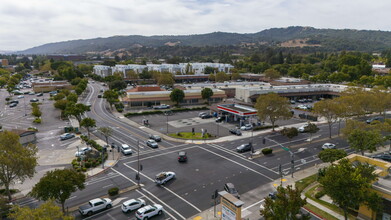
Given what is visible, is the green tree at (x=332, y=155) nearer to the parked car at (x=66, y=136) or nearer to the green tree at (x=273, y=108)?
the green tree at (x=273, y=108)

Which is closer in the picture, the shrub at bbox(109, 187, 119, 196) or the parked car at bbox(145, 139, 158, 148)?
the shrub at bbox(109, 187, 119, 196)

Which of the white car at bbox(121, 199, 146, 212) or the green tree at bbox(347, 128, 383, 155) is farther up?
the green tree at bbox(347, 128, 383, 155)

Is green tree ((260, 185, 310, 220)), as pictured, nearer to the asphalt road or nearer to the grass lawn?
the asphalt road

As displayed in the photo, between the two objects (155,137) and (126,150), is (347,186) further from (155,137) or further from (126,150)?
(155,137)

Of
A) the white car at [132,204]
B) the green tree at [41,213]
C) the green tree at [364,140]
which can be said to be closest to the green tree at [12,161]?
the green tree at [41,213]

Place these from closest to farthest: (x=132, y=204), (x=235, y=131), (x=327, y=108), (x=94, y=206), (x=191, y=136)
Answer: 1. (x=94, y=206)
2. (x=132, y=204)
3. (x=327, y=108)
4. (x=191, y=136)
5. (x=235, y=131)

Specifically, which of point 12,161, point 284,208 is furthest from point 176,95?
point 284,208

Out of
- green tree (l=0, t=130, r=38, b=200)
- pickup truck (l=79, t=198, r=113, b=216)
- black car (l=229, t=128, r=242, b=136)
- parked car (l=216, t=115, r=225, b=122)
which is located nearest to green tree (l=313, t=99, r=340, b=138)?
black car (l=229, t=128, r=242, b=136)
